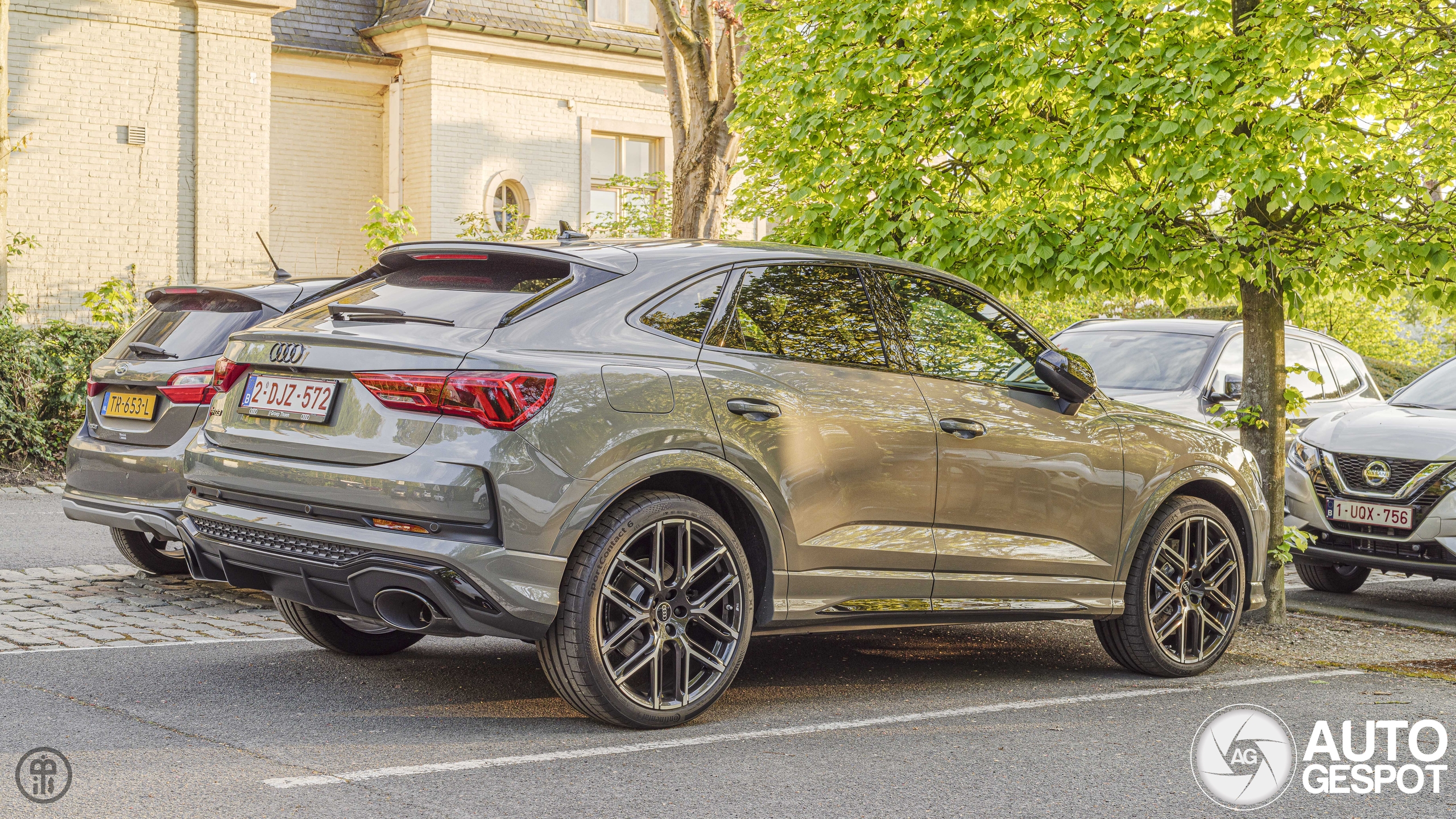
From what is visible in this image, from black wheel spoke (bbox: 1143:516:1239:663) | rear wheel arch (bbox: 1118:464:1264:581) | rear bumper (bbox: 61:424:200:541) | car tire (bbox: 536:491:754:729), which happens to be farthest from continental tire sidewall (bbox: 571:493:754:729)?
rear bumper (bbox: 61:424:200:541)

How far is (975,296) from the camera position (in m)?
6.55

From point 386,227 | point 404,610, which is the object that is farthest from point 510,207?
point 404,610

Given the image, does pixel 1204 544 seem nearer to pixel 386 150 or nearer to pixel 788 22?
pixel 788 22

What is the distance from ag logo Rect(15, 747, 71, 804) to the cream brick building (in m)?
15.5

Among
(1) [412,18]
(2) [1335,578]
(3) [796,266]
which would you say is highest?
(1) [412,18]

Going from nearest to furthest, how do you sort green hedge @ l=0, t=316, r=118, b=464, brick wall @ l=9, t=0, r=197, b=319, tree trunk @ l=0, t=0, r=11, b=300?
green hedge @ l=0, t=316, r=118, b=464, tree trunk @ l=0, t=0, r=11, b=300, brick wall @ l=9, t=0, r=197, b=319

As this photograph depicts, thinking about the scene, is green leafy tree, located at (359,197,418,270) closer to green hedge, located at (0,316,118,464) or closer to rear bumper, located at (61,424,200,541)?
green hedge, located at (0,316,118,464)

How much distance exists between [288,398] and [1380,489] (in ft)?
21.7

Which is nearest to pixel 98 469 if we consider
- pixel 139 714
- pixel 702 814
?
pixel 139 714

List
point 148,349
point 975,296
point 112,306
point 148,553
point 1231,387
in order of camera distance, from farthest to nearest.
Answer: point 112,306 < point 1231,387 < point 148,553 < point 148,349 < point 975,296

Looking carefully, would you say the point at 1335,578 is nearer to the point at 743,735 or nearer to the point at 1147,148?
the point at 1147,148

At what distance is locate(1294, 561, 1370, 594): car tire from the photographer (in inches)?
400

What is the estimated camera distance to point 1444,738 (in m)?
5.61

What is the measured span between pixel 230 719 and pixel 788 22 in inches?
230
